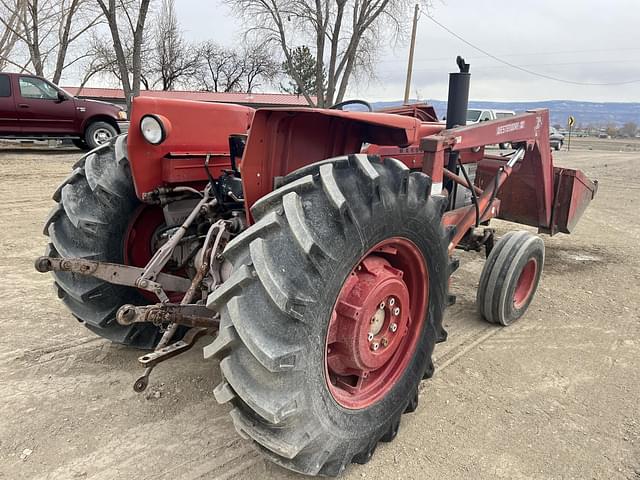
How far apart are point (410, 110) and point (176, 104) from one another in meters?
2.22

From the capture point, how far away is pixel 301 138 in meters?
2.53

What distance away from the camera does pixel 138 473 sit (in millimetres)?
2260

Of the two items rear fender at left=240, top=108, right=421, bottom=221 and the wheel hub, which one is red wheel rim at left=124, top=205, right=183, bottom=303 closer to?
rear fender at left=240, top=108, right=421, bottom=221

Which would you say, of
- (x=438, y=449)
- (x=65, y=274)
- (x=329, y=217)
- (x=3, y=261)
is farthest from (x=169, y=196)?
(x=3, y=261)

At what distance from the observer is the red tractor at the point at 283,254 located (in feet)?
6.14

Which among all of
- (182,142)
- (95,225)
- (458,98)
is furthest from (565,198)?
(95,225)

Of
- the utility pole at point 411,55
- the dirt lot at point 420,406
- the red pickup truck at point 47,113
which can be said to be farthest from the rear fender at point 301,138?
the utility pole at point 411,55

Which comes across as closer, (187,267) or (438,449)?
(438,449)

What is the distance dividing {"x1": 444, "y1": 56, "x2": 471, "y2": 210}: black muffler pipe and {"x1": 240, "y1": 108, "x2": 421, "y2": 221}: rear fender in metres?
0.94

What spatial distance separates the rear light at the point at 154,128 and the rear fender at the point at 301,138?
463 millimetres

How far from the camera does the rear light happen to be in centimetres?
246

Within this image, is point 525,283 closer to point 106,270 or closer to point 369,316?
point 369,316

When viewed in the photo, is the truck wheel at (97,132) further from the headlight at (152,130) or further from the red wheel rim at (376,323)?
the red wheel rim at (376,323)

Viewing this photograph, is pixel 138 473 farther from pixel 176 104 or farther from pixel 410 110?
pixel 410 110
